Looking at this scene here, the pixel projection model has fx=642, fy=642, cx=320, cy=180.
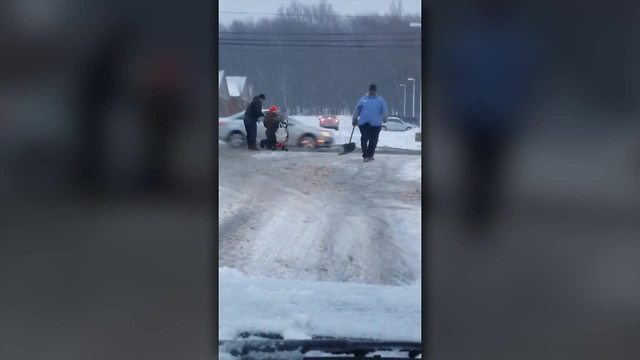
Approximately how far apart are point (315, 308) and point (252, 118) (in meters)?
0.76

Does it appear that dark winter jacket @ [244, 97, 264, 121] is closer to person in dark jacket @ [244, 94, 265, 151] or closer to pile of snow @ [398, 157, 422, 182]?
person in dark jacket @ [244, 94, 265, 151]

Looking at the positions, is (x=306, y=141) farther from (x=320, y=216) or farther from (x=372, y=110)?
(x=372, y=110)

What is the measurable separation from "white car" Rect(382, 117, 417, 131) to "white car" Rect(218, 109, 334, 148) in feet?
1.44

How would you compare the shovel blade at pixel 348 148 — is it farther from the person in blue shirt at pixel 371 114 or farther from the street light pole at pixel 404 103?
the street light pole at pixel 404 103

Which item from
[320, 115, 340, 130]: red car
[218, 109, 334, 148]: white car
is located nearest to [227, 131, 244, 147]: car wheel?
[218, 109, 334, 148]: white car

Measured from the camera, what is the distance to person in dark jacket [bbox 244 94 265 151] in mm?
2307

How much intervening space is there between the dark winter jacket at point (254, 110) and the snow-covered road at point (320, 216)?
0.15 meters

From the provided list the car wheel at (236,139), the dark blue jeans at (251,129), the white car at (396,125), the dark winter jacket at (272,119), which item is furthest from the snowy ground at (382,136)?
the car wheel at (236,139)

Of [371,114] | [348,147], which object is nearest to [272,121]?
[371,114]

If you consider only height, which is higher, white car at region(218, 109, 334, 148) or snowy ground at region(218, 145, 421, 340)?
white car at region(218, 109, 334, 148)

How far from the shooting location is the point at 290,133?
2.86 m
